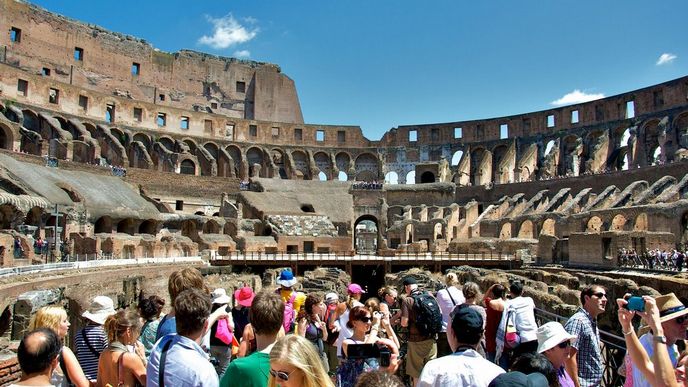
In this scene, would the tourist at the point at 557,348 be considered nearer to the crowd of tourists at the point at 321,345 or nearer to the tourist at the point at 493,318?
the crowd of tourists at the point at 321,345

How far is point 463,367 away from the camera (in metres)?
3.69

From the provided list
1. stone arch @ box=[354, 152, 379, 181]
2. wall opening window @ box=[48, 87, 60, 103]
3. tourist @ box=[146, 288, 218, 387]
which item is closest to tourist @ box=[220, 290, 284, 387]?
tourist @ box=[146, 288, 218, 387]

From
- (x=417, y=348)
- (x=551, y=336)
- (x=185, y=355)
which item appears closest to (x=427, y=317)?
(x=417, y=348)

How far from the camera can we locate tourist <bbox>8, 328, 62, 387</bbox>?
3568 millimetres

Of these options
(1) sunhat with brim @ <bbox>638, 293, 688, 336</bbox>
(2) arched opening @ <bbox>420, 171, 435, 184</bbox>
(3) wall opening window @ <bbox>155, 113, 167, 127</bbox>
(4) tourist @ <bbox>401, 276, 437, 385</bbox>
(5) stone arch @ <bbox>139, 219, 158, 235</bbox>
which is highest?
(3) wall opening window @ <bbox>155, 113, 167, 127</bbox>

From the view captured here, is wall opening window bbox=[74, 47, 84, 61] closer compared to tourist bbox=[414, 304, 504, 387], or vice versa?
tourist bbox=[414, 304, 504, 387]

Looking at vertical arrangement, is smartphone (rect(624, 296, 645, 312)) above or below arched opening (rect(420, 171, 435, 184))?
below

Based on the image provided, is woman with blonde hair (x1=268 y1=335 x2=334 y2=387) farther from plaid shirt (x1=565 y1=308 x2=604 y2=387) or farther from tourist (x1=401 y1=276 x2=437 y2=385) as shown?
plaid shirt (x1=565 y1=308 x2=604 y2=387)

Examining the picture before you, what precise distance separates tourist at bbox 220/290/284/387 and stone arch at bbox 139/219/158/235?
35.7 meters

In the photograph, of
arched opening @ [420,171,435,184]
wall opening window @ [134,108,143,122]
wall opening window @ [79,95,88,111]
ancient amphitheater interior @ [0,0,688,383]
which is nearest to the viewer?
ancient amphitheater interior @ [0,0,688,383]

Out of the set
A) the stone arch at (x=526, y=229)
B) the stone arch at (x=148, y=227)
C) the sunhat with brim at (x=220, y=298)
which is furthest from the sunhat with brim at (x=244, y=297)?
the stone arch at (x=526, y=229)

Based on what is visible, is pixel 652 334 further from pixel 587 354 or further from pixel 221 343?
pixel 221 343

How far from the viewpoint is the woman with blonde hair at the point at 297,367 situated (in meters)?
3.21

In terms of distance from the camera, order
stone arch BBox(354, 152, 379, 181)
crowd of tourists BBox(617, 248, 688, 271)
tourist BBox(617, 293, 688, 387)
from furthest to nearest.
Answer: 1. stone arch BBox(354, 152, 379, 181)
2. crowd of tourists BBox(617, 248, 688, 271)
3. tourist BBox(617, 293, 688, 387)
